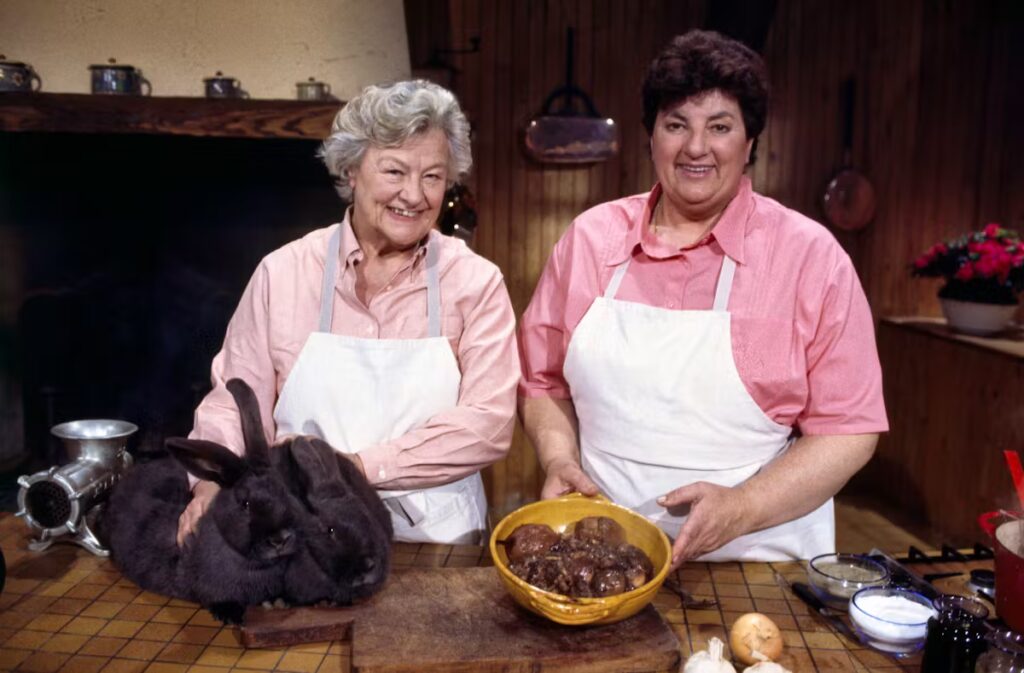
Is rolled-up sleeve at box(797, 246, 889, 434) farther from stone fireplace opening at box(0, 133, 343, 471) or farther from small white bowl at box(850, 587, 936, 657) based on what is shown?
stone fireplace opening at box(0, 133, 343, 471)

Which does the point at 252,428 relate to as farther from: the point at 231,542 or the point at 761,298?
the point at 761,298

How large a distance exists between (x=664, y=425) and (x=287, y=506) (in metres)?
1.00

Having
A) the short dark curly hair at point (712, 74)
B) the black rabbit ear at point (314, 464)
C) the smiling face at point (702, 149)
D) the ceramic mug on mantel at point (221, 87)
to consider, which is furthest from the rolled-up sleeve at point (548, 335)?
the ceramic mug on mantel at point (221, 87)

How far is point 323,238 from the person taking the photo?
2.37 m

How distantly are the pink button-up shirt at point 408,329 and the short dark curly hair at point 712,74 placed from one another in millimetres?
674

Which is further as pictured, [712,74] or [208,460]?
[712,74]

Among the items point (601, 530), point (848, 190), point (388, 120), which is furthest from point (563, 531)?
point (848, 190)

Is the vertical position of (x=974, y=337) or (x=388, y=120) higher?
(x=388, y=120)

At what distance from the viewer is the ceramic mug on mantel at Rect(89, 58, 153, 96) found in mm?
3963

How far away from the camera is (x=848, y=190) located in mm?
5445

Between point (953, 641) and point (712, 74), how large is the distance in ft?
4.36

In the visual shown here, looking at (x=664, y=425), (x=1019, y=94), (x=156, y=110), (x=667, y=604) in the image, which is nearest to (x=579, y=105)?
(x=156, y=110)

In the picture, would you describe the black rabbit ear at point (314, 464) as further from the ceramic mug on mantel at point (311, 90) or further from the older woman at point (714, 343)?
the ceramic mug on mantel at point (311, 90)

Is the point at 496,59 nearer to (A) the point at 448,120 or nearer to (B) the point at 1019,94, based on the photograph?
(A) the point at 448,120
